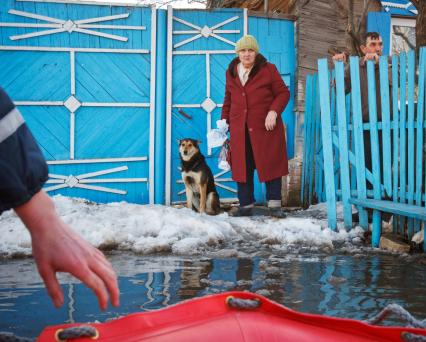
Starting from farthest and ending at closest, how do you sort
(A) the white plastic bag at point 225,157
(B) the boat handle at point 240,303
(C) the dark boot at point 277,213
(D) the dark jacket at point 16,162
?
1. (A) the white plastic bag at point 225,157
2. (C) the dark boot at point 277,213
3. (B) the boat handle at point 240,303
4. (D) the dark jacket at point 16,162

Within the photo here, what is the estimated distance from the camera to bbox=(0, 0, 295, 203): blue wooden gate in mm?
6965

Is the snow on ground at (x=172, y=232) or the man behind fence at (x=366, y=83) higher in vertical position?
the man behind fence at (x=366, y=83)

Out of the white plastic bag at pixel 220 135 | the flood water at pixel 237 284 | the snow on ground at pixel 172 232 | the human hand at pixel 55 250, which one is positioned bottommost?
the flood water at pixel 237 284

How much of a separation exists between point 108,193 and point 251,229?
3040mm

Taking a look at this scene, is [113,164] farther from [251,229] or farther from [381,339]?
[381,339]

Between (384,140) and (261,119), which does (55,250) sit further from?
(261,119)

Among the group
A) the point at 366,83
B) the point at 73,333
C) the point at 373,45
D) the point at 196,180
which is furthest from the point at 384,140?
the point at 73,333

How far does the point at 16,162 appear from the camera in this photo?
0.82 metres

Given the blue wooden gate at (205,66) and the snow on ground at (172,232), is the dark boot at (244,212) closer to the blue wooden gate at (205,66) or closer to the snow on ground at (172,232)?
the snow on ground at (172,232)

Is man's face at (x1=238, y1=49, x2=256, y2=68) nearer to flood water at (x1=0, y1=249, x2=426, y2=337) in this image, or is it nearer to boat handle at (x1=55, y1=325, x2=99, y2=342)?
flood water at (x1=0, y1=249, x2=426, y2=337)

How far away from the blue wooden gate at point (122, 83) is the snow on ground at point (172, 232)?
1997 millimetres

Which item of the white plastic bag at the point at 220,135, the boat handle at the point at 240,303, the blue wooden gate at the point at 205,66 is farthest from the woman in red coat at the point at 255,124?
the boat handle at the point at 240,303

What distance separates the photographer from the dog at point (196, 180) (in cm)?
679

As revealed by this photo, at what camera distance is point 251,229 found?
195 inches
